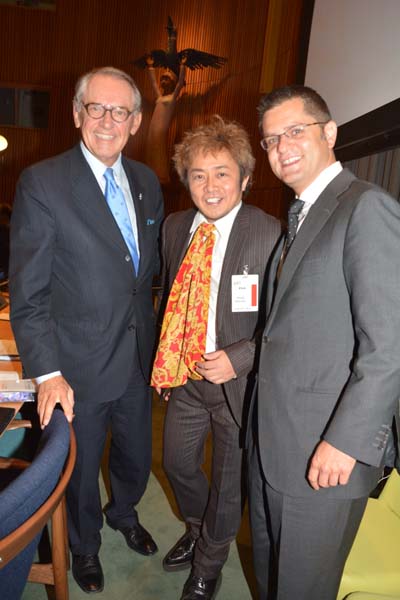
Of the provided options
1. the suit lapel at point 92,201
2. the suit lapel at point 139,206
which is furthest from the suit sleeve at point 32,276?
the suit lapel at point 139,206

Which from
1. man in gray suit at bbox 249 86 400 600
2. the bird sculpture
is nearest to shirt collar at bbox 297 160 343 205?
man in gray suit at bbox 249 86 400 600

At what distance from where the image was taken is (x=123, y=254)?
177 centimetres

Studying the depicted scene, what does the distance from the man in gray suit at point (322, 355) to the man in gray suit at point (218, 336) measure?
27 cm

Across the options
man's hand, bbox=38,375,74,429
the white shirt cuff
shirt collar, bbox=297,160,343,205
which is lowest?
man's hand, bbox=38,375,74,429

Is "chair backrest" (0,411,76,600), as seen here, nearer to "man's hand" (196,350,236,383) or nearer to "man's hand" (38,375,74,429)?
"man's hand" (38,375,74,429)

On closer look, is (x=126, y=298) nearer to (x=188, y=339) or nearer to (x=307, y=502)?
(x=188, y=339)

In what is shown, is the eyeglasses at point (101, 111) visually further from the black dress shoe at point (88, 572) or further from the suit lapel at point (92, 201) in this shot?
the black dress shoe at point (88, 572)

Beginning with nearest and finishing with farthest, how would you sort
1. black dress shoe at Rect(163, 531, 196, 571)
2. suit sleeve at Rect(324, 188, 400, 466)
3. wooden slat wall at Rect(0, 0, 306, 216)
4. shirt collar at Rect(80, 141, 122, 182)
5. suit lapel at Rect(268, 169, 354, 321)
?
suit sleeve at Rect(324, 188, 400, 466)
suit lapel at Rect(268, 169, 354, 321)
shirt collar at Rect(80, 141, 122, 182)
black dress shoe at Rect(163, 531, 196, 571)
wooden slat wall at Rect(0, 0, 306, 216)

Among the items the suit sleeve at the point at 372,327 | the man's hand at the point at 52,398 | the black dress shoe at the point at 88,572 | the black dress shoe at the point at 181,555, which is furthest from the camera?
the black dress shoe at the point at 181,555

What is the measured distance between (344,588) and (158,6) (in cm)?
968

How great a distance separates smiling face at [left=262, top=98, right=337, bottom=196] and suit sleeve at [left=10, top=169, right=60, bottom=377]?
82 centimetres

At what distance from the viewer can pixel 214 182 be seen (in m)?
1.72

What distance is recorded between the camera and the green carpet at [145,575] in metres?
1.94

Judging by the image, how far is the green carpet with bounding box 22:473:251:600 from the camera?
1.94 m
